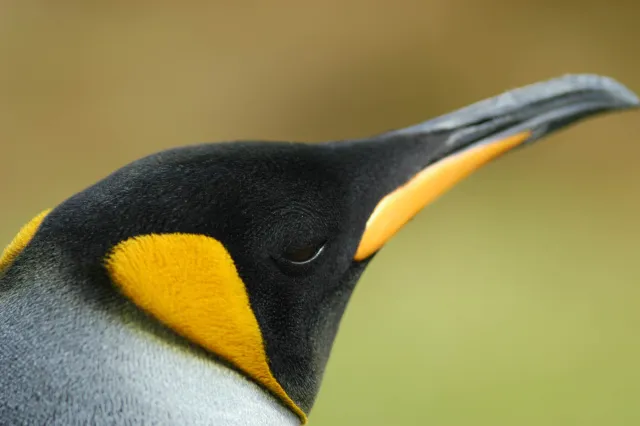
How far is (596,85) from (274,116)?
8.86 ft

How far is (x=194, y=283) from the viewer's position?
0.57 m

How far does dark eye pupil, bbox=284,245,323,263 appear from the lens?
625 mm

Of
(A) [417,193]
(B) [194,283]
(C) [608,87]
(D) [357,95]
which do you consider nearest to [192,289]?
(B) [194,283]

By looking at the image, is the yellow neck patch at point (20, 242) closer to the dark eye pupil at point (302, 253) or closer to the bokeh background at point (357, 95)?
the dark eye pupil at point (302, 253)

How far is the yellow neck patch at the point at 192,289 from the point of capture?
1.80ft

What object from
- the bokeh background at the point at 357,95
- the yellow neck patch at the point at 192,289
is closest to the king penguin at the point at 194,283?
the yellow neck patch at the point at 192,289

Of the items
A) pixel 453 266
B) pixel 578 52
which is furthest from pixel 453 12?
pixel 453 266

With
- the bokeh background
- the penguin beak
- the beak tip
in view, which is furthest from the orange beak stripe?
the bokeh background

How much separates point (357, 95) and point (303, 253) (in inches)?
115

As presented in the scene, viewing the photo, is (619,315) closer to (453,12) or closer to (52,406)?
(453,12)

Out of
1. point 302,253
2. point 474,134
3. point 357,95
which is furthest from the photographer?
point 357,95

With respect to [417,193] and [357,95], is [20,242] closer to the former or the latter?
[417,193]

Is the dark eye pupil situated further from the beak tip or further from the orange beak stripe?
the beak tip

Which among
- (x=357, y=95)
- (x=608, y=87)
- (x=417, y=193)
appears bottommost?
Result: (x=357, y=95)
